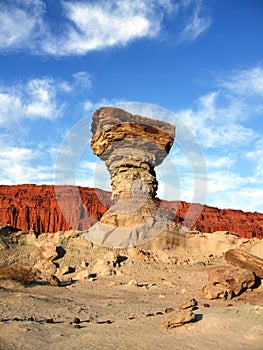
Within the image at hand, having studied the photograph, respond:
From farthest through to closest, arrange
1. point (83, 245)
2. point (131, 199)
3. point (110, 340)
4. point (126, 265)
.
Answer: point (131, 199) → point (83, 245) → point (126, 265) → point (110, 340)

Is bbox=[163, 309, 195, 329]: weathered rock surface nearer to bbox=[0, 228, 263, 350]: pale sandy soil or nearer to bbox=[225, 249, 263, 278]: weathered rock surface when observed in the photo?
bbox=[0, 228, 263, 350]: pale sandy soil

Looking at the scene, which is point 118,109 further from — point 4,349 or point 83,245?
point 4,349

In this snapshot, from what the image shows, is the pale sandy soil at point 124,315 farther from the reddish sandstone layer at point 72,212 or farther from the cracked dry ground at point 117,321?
the reddish sandstone layer at point 72,212

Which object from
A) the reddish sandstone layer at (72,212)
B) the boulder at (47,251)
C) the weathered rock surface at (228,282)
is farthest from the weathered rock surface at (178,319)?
the reddish sandstone layer at (72,212)

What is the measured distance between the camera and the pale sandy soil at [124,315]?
7.02 m

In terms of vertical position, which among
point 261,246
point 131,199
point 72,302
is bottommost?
point 72,302

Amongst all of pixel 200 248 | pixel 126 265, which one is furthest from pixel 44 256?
pixel 200 248

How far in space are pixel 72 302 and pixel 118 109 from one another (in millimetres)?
16542

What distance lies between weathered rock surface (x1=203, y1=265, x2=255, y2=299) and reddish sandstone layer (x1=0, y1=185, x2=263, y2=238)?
3410 centimetres

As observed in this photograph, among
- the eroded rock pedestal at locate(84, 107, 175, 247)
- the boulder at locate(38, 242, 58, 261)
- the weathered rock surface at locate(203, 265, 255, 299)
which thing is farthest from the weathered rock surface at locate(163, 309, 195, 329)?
the eroded rock pedestal at locate(84, 107, 175, 247)

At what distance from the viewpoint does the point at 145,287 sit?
1606cm

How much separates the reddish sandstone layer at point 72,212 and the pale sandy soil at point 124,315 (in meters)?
31.7

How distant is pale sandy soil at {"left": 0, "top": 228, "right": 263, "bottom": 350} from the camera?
23.0 feet

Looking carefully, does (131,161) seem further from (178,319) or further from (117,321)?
(178,319)
